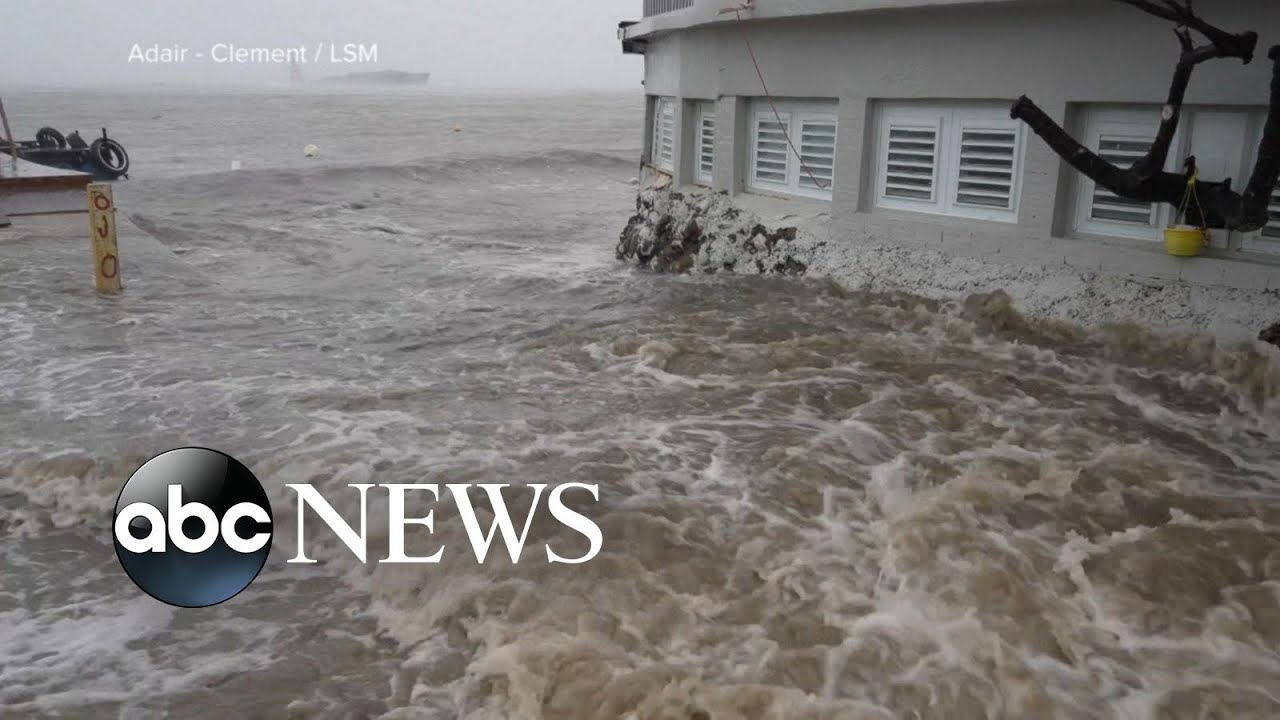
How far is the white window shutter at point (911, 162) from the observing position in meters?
10.6

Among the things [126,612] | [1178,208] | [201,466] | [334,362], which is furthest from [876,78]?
[126,612]

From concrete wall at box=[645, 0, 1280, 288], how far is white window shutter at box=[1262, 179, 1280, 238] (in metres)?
0.22

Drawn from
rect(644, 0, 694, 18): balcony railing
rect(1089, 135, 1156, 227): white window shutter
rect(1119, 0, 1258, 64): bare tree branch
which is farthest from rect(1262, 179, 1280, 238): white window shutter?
rect(644, 0, 694, 18): balcony railing

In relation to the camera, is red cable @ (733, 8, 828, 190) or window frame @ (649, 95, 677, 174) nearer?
red cable @ (733, 8, 828, 190)

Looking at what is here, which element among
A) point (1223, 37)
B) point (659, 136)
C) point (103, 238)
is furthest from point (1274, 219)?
point (103, 238)

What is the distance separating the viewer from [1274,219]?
27.8ft

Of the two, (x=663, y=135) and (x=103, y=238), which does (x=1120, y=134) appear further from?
(x=103, y=238)

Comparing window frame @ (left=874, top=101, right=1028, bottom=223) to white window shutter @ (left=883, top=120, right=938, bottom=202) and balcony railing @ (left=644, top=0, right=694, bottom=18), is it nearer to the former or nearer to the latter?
white window shutter @ (left=883, top=120, right=938, bottom=202)

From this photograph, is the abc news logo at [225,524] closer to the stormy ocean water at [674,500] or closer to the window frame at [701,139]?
the stormy ocean water at [674,500]

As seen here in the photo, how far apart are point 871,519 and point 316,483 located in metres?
3.51

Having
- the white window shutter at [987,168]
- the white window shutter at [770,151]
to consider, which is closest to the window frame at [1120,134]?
the white window shutter at [987,168]

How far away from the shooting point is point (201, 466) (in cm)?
561

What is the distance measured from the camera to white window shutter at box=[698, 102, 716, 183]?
13711 mm

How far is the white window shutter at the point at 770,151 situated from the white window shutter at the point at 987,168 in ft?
8.26
